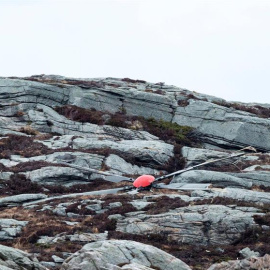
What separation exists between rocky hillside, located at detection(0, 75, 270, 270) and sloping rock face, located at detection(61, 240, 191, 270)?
0.14 feet

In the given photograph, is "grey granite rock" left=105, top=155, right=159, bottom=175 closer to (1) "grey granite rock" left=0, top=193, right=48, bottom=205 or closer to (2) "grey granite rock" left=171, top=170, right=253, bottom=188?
(2) "grey granite rock" left=171, top=170, right=253, bottom=188

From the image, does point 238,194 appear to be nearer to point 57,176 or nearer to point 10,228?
point 57,176

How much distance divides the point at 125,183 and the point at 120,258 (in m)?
22.8

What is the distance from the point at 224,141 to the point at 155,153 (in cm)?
1049

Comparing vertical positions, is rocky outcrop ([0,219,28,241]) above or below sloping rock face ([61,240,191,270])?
below

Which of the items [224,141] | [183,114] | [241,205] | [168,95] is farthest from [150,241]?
[168,95]

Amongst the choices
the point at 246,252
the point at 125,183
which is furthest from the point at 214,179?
the point at 246,252

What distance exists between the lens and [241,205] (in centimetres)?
3294

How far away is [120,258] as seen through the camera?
18469 mm

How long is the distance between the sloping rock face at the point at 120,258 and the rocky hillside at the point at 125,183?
0.14 ft

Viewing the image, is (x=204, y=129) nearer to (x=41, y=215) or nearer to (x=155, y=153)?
(x=155, y=153)

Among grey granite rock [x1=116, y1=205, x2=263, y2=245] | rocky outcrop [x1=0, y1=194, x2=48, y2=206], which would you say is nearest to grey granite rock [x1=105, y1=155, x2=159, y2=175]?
rocky outcrop [x1=0, y1=194, x2=48, y2=206]

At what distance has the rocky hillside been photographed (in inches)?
1030

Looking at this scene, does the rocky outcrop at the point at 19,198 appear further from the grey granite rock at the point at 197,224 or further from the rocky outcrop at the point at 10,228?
the grey granite rock at the point at 197,224
